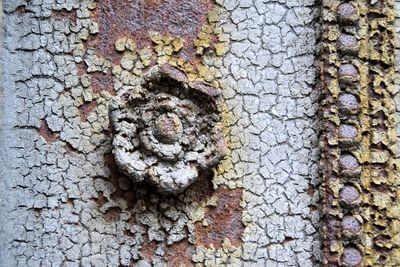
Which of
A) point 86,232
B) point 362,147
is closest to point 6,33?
point 86,232

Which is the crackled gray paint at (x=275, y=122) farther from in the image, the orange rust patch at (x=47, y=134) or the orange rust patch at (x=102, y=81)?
the orange rust patch at (x=47, y=134)

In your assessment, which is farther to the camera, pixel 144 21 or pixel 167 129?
pixel 144 21

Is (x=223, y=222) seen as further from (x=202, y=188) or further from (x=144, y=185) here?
(x=144, y=185)

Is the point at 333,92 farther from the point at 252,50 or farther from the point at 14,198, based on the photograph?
→ the point at 14,198

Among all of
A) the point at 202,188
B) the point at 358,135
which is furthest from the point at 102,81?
the point at 358,135

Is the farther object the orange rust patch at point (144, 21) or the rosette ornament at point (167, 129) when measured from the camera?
the orange rust patch at point (144, 21)

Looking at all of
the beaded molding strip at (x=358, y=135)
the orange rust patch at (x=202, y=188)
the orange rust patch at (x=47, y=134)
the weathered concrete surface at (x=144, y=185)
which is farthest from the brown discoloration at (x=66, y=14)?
the beaded molding strip at (x=358, y=135)

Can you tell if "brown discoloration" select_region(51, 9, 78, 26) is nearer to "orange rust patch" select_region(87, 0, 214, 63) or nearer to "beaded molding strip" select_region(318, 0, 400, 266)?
"orange rust patch" select_region(87, 0, 214, 63)
